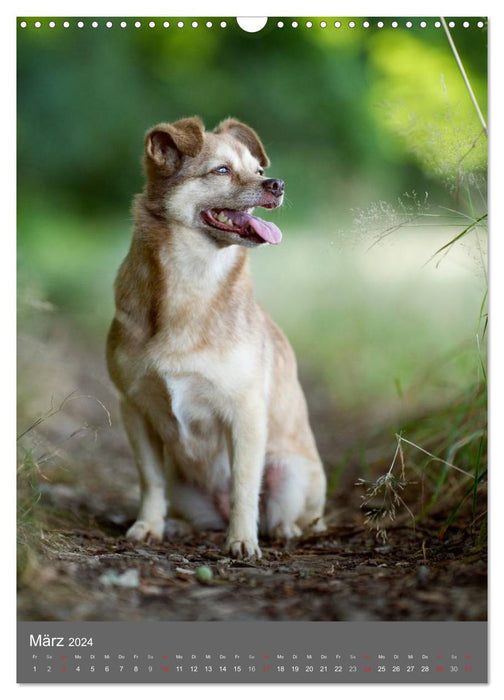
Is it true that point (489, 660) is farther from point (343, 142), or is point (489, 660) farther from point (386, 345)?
point (343, 142)

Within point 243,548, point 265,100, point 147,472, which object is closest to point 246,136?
point 265,100

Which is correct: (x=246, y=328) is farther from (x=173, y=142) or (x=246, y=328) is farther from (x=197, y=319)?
(x=173, y=142)

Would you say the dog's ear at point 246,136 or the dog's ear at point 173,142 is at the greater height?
the dog's ear at point 246,136

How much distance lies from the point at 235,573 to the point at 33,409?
1158 millimetres

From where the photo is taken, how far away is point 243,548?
375 centimetres

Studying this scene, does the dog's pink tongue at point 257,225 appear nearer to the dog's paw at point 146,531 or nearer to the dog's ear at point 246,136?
the dog's ear at point 246,136

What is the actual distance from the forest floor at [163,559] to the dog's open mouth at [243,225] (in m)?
0.95

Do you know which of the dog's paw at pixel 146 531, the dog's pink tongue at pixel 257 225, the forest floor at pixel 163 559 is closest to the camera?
the forest floor at pixel 163 559

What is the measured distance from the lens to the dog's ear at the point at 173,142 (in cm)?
376

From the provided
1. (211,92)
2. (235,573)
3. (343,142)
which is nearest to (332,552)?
(235,573)

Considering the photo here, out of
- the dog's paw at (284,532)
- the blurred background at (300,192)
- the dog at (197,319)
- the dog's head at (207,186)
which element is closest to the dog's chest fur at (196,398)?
the dog at (197,319)

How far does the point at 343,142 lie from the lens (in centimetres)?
410

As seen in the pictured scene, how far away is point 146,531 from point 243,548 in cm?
54

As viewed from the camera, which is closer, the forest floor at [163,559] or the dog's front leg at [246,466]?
the forest floor at [163,559]
